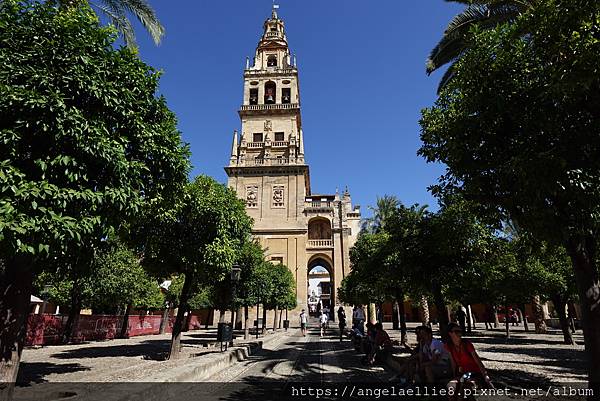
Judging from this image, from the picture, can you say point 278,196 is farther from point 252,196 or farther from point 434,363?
point 434,363

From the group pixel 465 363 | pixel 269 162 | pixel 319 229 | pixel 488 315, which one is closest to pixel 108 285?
pixel 465 363

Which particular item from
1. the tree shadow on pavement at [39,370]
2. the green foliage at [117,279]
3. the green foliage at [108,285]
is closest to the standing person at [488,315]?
the green foliage at [117,279]

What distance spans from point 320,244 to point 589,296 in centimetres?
4042

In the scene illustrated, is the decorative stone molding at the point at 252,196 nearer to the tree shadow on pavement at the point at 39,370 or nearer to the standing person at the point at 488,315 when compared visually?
the standing person at the point at 488,315

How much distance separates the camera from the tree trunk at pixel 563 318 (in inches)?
641

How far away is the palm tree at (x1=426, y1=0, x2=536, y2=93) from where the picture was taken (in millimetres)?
10020

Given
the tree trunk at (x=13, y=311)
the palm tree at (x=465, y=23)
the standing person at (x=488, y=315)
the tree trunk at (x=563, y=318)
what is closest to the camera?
the tree trunk at (x=13, y=311)

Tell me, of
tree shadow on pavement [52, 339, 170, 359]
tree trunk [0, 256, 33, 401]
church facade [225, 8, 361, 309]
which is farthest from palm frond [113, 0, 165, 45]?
church facade [225, 8, 361, 309]

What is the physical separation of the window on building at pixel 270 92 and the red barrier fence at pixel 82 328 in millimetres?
29561

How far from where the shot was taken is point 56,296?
64.0ft

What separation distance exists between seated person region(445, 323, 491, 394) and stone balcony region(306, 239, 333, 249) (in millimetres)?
40020

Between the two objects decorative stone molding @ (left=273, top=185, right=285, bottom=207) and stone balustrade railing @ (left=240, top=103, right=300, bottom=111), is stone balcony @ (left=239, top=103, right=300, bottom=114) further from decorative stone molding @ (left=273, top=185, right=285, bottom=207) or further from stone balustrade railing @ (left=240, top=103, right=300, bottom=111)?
decorative stone molding @ (left=273, top=185, right=285, bottom=207)

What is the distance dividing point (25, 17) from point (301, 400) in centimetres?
766

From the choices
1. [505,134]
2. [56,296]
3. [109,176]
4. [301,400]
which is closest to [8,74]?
[109,176]
